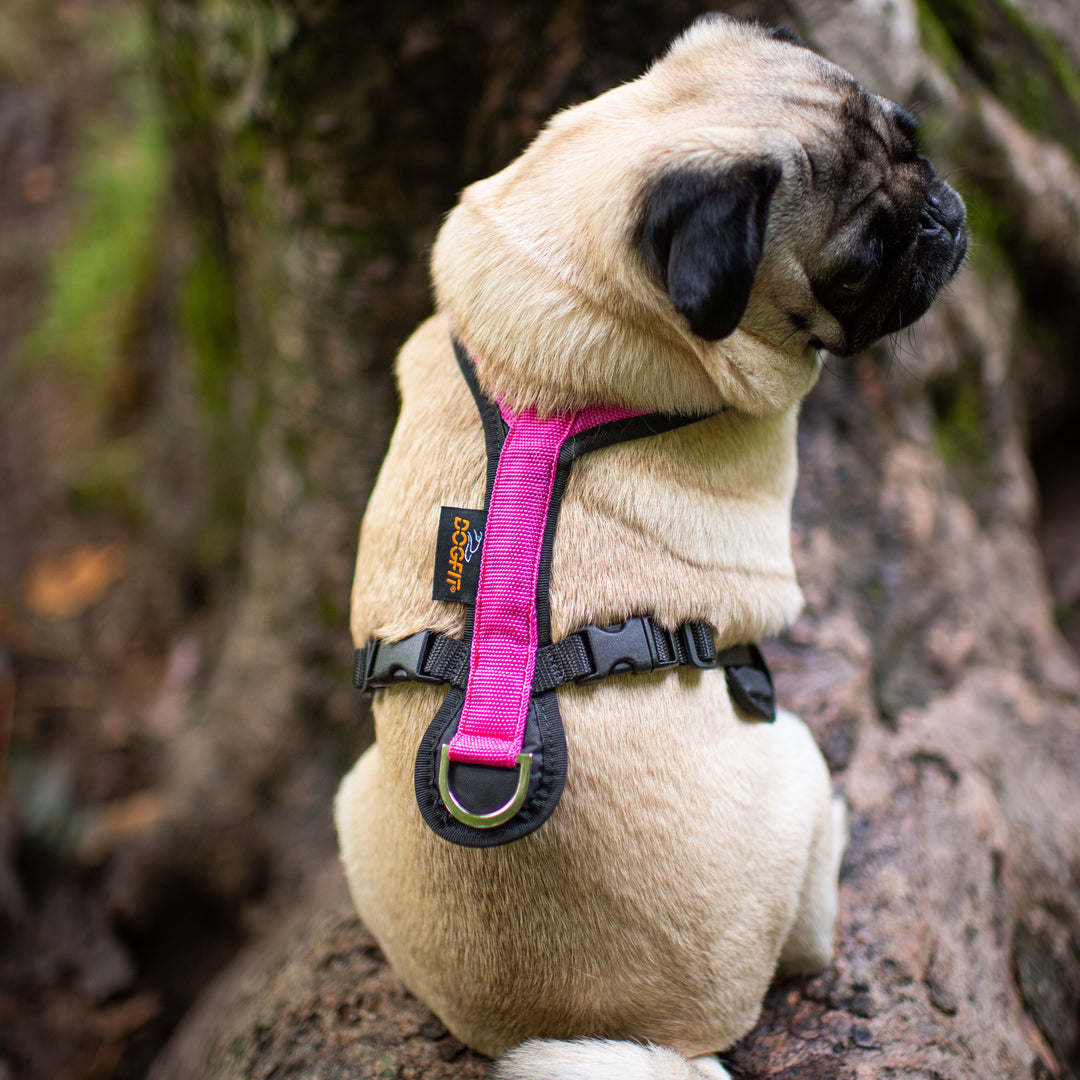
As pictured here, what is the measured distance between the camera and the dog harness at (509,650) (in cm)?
144

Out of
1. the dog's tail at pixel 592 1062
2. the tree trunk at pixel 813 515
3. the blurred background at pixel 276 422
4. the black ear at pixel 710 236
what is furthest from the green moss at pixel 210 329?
the dog's tail at pixel 592 1062

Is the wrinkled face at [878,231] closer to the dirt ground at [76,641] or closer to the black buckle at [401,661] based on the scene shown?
the black buckle at [401,661]

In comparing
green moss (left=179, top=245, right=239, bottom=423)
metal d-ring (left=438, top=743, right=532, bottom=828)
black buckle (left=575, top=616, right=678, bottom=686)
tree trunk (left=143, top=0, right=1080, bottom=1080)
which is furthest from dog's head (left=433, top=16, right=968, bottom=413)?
green moss (left=179, top=245, right=239, bottom=423)

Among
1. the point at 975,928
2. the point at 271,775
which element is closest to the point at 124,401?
the point at 271,775

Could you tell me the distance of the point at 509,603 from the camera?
152 cm

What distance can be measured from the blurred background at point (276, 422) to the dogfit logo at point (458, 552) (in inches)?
57.8

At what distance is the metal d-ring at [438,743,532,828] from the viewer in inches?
55.6

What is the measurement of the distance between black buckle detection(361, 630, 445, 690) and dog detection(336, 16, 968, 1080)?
19mm

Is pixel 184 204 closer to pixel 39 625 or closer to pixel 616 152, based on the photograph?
pixel 39 625

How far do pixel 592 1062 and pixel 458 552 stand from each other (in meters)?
1.01

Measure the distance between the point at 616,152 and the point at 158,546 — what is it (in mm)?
4191

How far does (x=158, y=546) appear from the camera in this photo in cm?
491

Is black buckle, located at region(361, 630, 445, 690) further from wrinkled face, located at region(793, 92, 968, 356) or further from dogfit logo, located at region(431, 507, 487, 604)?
wrinkled face, located at region(793, 92, 968, 356)

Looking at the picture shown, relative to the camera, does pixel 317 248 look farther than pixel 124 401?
No
